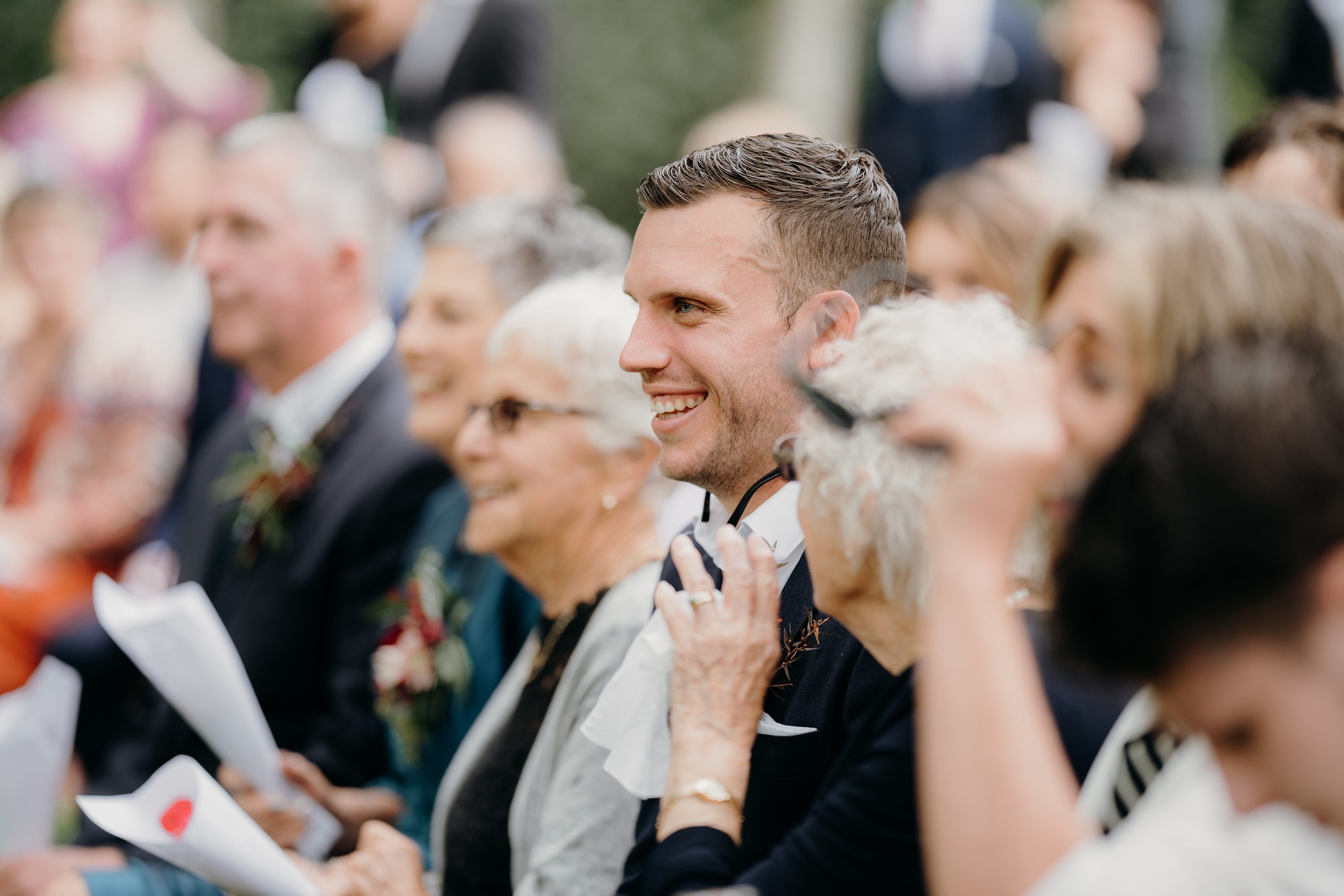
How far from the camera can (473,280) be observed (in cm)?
360

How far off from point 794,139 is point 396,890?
1599 millimetres

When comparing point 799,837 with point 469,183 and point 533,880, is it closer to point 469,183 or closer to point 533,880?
point 533,880

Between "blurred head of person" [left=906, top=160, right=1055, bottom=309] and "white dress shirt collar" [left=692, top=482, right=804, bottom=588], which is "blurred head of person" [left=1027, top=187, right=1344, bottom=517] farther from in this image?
"blurred head of person" [left=906, top=160, right=1055, bottom=309]

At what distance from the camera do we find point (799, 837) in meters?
1.65

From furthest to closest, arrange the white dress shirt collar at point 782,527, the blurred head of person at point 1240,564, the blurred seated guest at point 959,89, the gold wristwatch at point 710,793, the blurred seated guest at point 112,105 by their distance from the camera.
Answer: the blurred seated guest at point 112,105
the blurred seated guest at point 959,89
the white dress shirt collar at point 782,527
the gold wristwatch at point 710,793
the blurred head of person at point 1240,564

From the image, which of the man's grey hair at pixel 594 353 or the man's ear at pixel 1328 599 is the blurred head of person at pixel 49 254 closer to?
the man's grey hair at pixel 594 353

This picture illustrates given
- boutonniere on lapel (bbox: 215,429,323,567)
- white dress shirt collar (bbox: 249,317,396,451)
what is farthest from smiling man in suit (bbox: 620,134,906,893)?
white dress shirt collar (bbox: 249,317,396,451)

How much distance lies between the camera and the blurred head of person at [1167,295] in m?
1.31

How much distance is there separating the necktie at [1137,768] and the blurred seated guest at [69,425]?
3438 millimetres

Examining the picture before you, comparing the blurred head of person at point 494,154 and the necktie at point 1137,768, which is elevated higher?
the necktie at point 1137,768

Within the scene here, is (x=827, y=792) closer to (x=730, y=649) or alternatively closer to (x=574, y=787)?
(x=730, y=649)

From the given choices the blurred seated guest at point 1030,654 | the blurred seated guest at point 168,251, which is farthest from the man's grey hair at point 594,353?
the blurred seated guest at point 168,251

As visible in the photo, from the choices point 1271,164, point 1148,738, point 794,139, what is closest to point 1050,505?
point 1148,738

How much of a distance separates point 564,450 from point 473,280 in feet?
3.28
